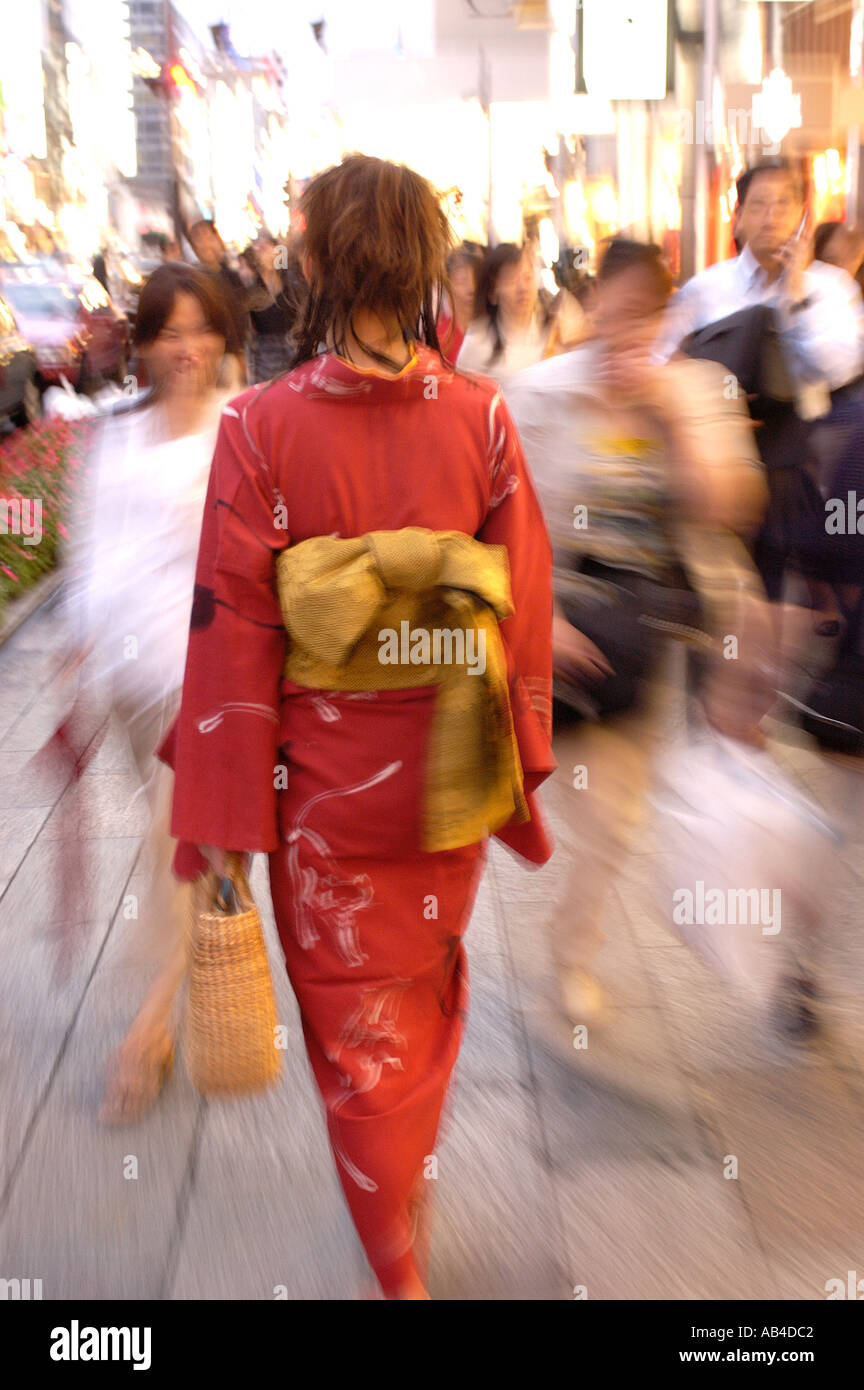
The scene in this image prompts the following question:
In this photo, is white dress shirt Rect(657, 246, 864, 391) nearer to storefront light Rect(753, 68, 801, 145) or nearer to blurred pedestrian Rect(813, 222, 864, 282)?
blurred pedestrian Rect(813, 222, 864, 282)

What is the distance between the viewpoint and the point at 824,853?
3.57m

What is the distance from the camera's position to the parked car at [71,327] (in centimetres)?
1295

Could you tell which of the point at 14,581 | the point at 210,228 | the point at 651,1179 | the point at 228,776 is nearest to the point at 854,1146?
the point at 651,1179

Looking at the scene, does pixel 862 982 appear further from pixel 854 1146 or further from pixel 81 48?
pixel 81 48

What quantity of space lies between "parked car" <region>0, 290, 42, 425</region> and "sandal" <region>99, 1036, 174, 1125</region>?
408 inches

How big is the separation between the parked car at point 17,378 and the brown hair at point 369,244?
36.7ft

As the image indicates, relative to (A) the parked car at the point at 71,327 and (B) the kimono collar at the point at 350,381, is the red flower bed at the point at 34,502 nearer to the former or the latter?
(A) the parked car at the point at 71,327

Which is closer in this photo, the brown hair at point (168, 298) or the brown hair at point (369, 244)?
the brown hair at point (369, 244)

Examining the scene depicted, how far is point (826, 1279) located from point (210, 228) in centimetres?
881

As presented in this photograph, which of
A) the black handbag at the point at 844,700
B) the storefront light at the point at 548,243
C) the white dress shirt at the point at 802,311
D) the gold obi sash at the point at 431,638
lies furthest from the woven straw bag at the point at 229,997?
the storefront light at the point at 548,243

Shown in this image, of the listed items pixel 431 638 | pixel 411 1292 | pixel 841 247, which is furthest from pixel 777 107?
pixel 411 1292

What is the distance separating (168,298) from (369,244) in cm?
113

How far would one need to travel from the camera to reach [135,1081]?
3.29 metres

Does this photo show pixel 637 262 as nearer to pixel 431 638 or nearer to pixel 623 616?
pixel 623 616
